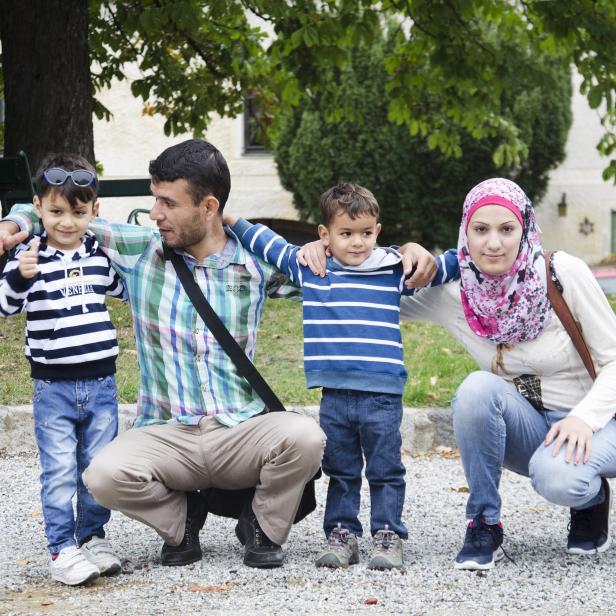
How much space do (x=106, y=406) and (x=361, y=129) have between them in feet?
41.5

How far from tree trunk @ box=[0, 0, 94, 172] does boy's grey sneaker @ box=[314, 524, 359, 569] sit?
496cm

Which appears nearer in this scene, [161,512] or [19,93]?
[161,512]

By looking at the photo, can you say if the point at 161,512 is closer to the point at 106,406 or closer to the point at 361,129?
the point at 106,406

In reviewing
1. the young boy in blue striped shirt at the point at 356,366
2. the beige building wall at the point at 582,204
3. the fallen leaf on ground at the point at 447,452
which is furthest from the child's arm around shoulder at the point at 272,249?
the beige building wall at the point at 582,204

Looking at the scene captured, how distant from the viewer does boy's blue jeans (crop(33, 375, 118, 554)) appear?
12.0 ft

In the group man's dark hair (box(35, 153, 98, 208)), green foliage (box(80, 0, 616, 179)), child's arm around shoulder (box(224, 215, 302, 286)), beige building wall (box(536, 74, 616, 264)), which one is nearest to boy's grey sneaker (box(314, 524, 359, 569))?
child's arm around shoulder (box(224, 215, 302, 286))

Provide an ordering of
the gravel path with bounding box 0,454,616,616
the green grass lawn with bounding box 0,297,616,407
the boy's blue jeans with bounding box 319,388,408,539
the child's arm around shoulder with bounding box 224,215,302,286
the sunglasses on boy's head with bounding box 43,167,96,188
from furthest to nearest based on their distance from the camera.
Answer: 1. the green grass lawn with bounding box 0,297,616,407
2. the child's arm around shoulder with bounding box 224,215,302,286
3. the boy's blue jeans with bounding box 319,388,408,539
4. the sunglasses on boy's head with bounding box 43,167,96,188
5. the gravel path with bounding box 0,454,616,616

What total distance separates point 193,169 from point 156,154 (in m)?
15.6

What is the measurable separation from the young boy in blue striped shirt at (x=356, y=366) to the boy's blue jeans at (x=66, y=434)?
72cm

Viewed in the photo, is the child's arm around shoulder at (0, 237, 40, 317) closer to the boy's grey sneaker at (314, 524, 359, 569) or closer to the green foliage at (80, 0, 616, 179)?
the boy's grey sneaker at (314, 524, 359, 569)

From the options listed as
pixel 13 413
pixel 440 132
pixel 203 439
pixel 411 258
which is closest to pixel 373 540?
pixel 203 439

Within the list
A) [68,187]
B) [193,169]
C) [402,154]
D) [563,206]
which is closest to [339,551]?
[193,169]

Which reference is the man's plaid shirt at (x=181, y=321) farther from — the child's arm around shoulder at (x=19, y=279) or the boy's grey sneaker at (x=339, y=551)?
the boy's grey sneaker at (x=339, y=551)

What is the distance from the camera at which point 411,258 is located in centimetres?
383
